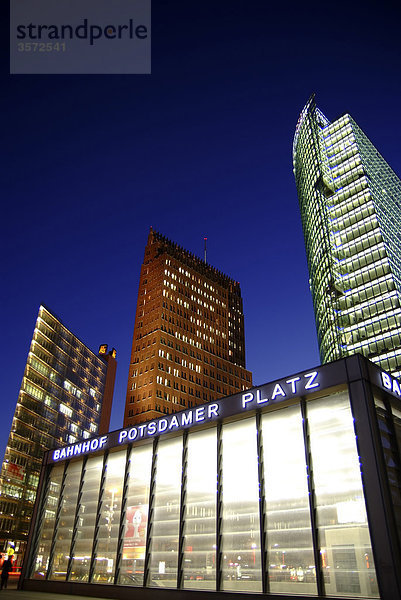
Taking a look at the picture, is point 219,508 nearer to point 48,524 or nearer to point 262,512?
point 262,512

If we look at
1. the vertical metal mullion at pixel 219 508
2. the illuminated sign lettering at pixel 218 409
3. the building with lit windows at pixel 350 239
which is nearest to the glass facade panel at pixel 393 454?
the illuminated sign lettering at pixel 218 409

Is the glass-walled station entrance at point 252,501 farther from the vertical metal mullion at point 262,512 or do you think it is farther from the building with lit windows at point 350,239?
the building with lit windows at point 350,239

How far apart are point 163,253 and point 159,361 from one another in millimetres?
45870

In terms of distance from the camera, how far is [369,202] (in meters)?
125

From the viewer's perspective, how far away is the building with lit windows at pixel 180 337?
13575cm

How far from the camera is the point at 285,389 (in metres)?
22.2

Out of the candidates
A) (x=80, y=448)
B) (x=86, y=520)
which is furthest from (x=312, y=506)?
(x=80, y=448)

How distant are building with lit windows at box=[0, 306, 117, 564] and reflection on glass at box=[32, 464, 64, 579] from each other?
248ft

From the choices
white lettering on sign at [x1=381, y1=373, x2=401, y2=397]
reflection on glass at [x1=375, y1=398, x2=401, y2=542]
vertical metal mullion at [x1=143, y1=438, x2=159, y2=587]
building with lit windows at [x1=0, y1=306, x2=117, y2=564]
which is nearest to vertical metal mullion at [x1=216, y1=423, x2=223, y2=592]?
vertical metal mullion at [x1=143, y1=438, x2=159, y2=587]

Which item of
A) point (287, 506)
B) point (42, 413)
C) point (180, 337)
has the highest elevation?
point (180, 337)

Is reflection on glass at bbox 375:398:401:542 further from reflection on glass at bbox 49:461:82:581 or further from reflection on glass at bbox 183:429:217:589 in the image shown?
reflection on glass at bbox 49:461:82:581

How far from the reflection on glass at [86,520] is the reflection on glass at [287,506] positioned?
48.6 ft

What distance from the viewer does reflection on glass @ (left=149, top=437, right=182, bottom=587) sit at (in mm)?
23734

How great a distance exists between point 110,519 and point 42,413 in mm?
102527
